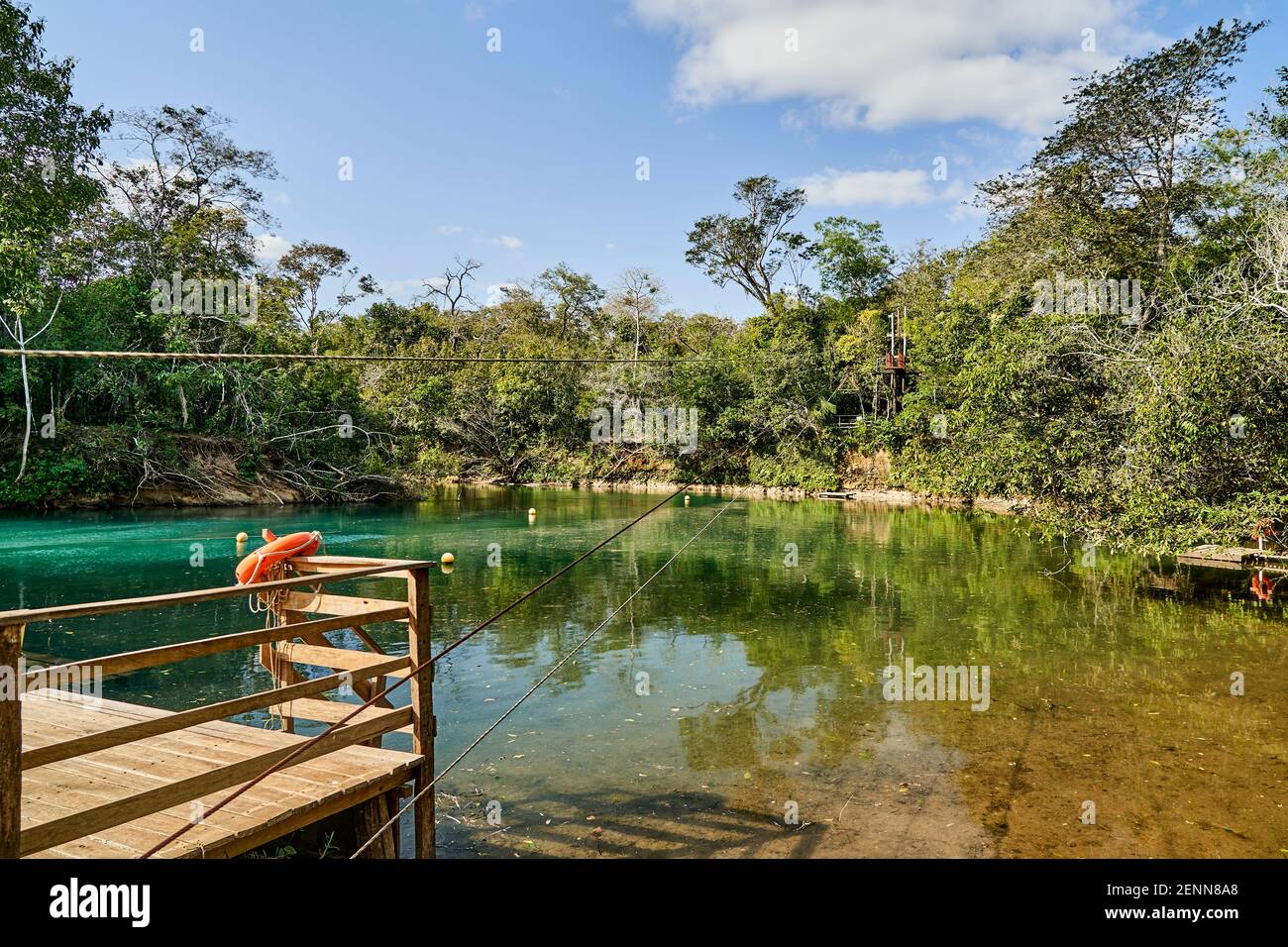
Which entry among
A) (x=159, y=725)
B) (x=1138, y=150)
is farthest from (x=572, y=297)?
(x=159, y=725)

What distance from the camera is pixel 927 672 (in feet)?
27.3

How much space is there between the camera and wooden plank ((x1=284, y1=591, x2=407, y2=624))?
439 centimetres

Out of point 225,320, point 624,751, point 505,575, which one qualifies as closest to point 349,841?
point 624,751

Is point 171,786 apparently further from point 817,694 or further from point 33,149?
point 33,149

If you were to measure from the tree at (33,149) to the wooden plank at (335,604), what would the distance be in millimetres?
12752

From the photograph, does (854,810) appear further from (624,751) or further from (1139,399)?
(1139,399)

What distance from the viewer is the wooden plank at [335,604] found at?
439 centimetres

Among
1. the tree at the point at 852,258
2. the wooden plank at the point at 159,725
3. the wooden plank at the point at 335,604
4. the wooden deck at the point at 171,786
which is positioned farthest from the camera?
the tree at the point at 852,258

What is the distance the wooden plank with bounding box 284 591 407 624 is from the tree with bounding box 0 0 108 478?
12.8m

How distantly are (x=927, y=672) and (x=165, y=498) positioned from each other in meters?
24.1

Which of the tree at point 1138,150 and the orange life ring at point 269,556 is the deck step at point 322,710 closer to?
the orange life ring at point 269,556

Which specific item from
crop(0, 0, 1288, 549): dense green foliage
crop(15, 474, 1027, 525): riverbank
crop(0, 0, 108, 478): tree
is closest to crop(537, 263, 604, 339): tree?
crop(0, 0, 1288, 549): dense green foliage

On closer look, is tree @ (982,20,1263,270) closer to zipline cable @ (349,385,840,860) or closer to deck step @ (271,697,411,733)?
zipline cable @ (349,385,840,860)

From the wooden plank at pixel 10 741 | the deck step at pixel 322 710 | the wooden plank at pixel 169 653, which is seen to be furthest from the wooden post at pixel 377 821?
the wooden plank at pixel 10 741
